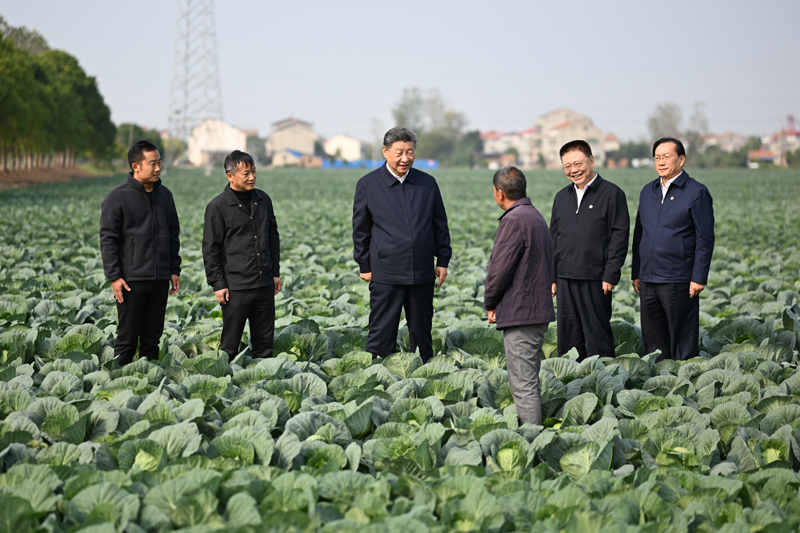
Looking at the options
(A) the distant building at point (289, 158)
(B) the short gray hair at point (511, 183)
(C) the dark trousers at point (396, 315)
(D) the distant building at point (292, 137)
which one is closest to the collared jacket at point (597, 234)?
(C) the dark trousers at point (396, 315)

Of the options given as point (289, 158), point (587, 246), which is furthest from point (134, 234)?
point (289, 158)

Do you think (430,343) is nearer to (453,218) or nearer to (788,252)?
(788,252)

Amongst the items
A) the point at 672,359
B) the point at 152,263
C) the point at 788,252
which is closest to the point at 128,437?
the point at 152,263

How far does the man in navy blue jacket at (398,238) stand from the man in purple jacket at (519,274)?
102cm

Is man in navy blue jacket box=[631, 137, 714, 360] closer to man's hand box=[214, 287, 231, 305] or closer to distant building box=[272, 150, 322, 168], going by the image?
man's hand box=[214, 287, 231, 305]

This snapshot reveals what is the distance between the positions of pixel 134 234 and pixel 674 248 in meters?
3.46

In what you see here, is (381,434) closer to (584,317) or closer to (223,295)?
(223,295)

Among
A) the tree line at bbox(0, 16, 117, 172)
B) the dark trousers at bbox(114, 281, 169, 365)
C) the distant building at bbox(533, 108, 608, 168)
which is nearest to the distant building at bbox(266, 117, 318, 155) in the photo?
the distant building at bbox(533, 108, 608, 168)

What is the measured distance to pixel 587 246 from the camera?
439 cm

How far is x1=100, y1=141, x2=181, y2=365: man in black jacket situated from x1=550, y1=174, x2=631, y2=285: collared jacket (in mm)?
2542

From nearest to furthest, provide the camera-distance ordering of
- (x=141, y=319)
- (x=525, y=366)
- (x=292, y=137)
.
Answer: (x=525, y=366) → (x=141, y=319) → (x=292, y=137)

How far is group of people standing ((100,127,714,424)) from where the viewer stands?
4289mm

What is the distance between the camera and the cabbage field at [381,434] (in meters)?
2.54

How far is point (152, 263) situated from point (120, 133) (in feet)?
299
